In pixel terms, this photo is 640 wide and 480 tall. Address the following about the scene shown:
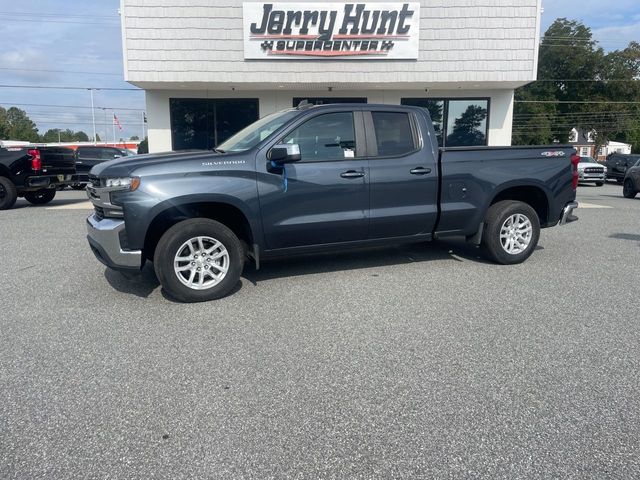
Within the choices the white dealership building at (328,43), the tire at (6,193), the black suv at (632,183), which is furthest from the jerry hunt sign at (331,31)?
the black suv at (632,183)

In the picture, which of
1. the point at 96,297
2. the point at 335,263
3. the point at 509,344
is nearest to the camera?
the point at 509,344

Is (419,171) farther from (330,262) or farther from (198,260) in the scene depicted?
(198,260)

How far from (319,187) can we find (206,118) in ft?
41.0

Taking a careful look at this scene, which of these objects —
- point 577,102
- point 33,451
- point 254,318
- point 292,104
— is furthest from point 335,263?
point 577,102

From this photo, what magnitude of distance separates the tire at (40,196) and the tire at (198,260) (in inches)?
406

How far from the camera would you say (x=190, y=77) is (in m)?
14.7

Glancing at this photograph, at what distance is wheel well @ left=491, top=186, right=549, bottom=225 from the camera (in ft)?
21.6

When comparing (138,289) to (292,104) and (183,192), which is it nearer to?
(183,192)

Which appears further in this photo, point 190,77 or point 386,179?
point 190,77

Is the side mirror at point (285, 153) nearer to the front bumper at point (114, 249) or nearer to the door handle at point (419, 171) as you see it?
the door handle at point (419, 171)

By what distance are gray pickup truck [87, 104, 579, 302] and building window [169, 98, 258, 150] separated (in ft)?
37.1

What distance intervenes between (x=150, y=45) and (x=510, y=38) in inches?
415

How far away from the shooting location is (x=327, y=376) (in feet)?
11.3

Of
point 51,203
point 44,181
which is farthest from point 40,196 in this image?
point 44,181
